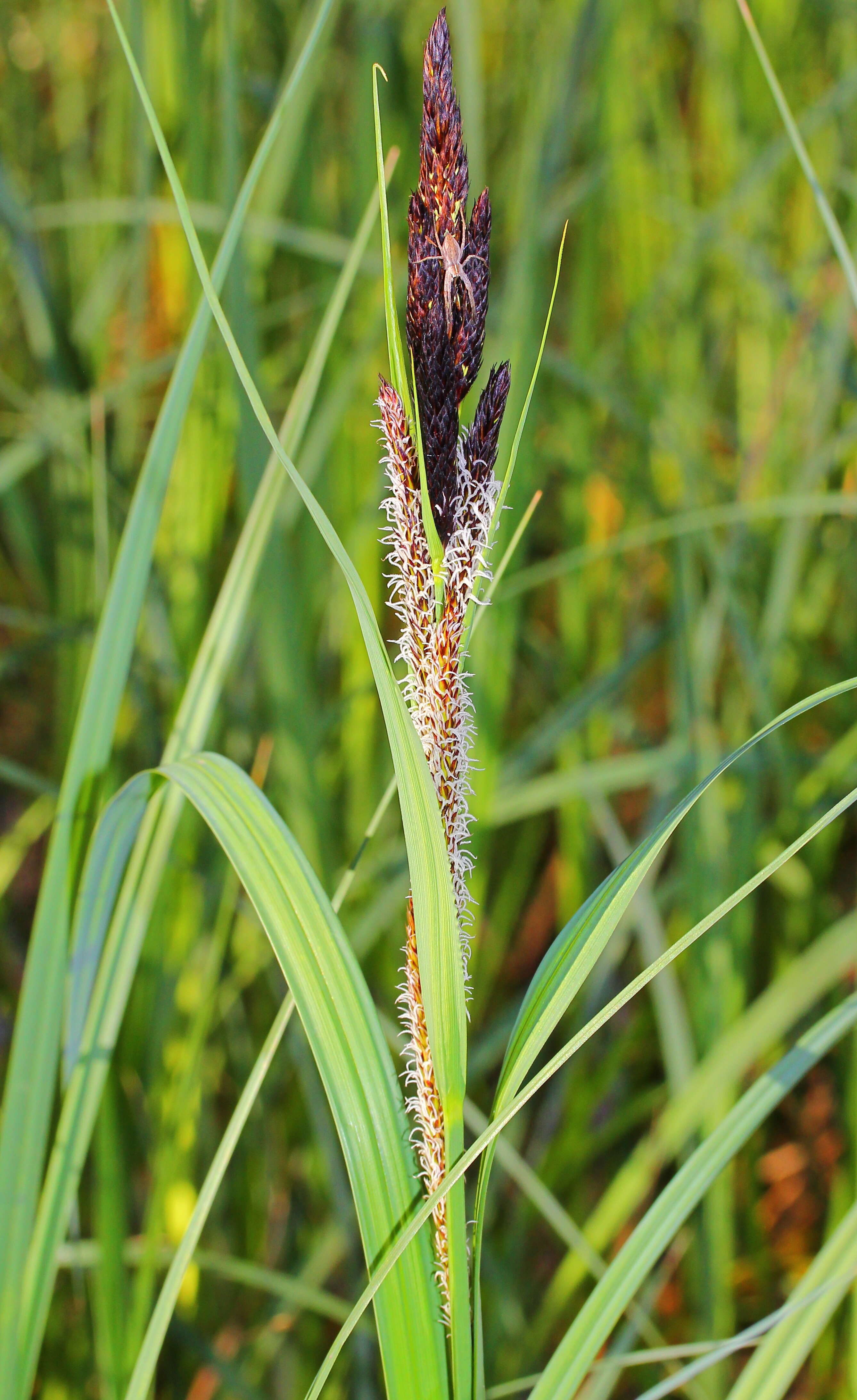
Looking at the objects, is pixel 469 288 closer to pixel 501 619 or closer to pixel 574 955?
pixel 574 955

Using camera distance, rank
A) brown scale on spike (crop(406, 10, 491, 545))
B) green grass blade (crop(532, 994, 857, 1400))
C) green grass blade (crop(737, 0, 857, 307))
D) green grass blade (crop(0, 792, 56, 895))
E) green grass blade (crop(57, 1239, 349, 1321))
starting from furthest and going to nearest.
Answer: green grass blade (crop(0, 792, 56, 895))
green grass blade (crop(57, 1239, 349, 1321))
green grass blade (crop(737, 0, 857, 307))
green grass blade (crop(532, 994, 857, 1400))
brown scale on spike (crop(406, 10, 491, 545))

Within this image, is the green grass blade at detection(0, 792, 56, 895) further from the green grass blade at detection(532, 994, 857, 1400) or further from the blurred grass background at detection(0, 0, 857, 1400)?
the green grass blade at detection(532, 994, 857, 1400)

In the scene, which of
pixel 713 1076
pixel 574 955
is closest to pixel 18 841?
pixel 713 1076

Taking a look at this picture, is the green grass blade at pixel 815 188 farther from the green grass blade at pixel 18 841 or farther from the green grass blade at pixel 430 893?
the green grass blade at pixel 18 841

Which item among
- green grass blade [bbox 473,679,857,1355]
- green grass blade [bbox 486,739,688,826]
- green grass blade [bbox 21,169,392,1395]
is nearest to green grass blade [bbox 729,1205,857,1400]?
green grass blade [bbox 473,679,857,1355]

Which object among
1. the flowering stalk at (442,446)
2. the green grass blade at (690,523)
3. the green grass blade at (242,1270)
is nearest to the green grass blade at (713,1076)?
the green grass blade at (242,1270)

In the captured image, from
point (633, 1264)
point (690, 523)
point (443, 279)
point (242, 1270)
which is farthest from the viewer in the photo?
point (690, 523)
